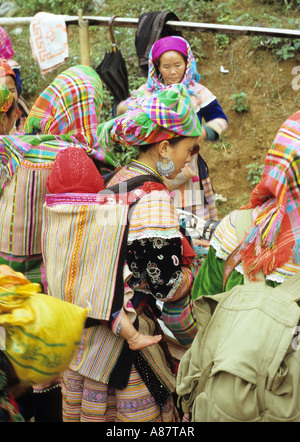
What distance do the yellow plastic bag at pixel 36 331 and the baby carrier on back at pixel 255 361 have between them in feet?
1.71

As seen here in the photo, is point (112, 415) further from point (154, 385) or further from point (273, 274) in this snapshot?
point (273, 274)

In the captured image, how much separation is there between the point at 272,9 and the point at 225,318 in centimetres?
663

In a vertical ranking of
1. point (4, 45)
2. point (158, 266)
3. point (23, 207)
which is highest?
point (4, 45)

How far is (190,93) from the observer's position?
11.6 feet

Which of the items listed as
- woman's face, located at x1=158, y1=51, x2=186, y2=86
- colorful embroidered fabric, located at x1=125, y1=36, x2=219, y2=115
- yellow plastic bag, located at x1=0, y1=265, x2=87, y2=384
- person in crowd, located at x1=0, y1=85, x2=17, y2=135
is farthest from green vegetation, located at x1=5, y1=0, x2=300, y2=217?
yellow plastic bag, located at x1=0, y1=265, x2=87, y2=384

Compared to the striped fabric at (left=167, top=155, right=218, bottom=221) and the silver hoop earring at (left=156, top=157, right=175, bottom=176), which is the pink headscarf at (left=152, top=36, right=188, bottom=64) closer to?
the striped fabric at (left=167, top=155, right=218, bottom=221)

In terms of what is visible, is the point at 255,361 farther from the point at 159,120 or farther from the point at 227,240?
the point at 159,120

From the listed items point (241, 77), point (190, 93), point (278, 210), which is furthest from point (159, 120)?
point (241, 77)

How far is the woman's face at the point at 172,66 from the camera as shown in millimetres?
3529

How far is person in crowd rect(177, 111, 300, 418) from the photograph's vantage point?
1.59 meters

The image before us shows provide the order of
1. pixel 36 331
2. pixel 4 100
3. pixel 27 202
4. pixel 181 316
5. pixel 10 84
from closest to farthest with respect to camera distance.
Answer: pixel 36 331 < pixel 181 316 < pixel 27 202 < pixel 4 100 < pixel 10 84

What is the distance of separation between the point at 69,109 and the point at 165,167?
94 cm

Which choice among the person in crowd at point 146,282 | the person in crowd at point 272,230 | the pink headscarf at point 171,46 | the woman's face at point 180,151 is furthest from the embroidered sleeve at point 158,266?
the pink headscarf at point 171,46

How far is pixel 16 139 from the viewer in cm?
255
